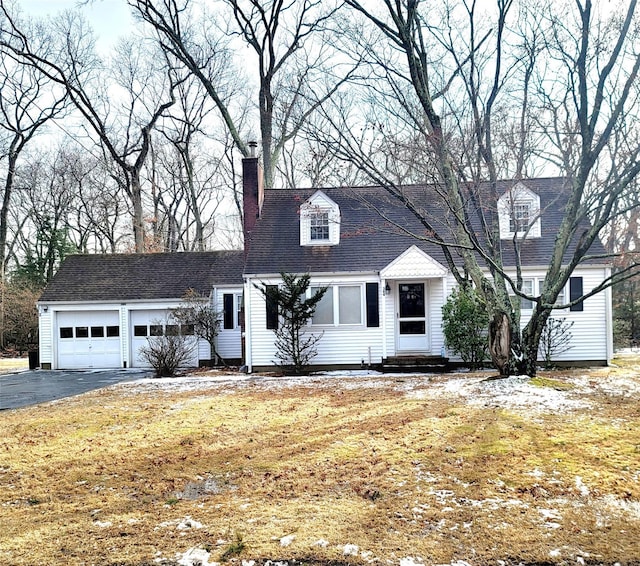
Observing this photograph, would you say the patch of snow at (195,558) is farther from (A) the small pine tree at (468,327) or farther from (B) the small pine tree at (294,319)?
(A) the small pine tree at (468,327)

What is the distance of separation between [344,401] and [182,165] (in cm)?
2717

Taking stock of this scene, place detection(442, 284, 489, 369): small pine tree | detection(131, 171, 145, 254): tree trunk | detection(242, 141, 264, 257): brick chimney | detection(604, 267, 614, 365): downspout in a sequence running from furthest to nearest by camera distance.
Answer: detection(131, 171, 145, 254): tree trunk < detection(242, 141, 264, 257): brick chimney < detection(604, 267, 614, 365): downspout < detection(442, 284, 489, 369): small pine tree

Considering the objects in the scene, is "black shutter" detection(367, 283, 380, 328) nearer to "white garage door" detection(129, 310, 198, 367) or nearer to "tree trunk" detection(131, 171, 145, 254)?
"white garage door" detection(129, 310, 198, 367)

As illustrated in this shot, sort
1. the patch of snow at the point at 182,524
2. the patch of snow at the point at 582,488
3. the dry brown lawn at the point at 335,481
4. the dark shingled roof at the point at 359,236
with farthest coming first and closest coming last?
the dark shingled roof at the point at 359,236 < the patch of snow at the point at 582,488 < the patch of snow at the point at 182,524 < the dry brown lawn at the point at 335,481

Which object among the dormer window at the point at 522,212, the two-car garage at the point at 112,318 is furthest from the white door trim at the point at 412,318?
the two-car garage at the point at 112,318

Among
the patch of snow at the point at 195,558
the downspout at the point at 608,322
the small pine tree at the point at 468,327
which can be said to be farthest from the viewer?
the downspout at the point at 608,322

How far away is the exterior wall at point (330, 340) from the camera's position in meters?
15.3

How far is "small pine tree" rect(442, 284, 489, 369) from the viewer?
46.0ft

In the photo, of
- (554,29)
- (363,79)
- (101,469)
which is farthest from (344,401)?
(554,29)

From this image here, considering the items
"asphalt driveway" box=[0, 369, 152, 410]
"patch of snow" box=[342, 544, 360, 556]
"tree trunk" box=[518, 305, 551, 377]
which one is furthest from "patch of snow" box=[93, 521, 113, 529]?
"tree trunk" box=[518, 305, 551, 377]

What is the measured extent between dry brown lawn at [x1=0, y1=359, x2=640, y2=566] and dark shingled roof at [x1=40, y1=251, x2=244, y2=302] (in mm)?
9927

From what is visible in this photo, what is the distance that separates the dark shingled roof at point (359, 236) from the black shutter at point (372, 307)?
58 cm

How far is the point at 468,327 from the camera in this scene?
14117mm

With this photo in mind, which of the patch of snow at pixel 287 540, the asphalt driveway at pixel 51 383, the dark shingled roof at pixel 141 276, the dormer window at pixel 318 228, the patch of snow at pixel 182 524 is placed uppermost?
the dormer window at pixel 318 228
